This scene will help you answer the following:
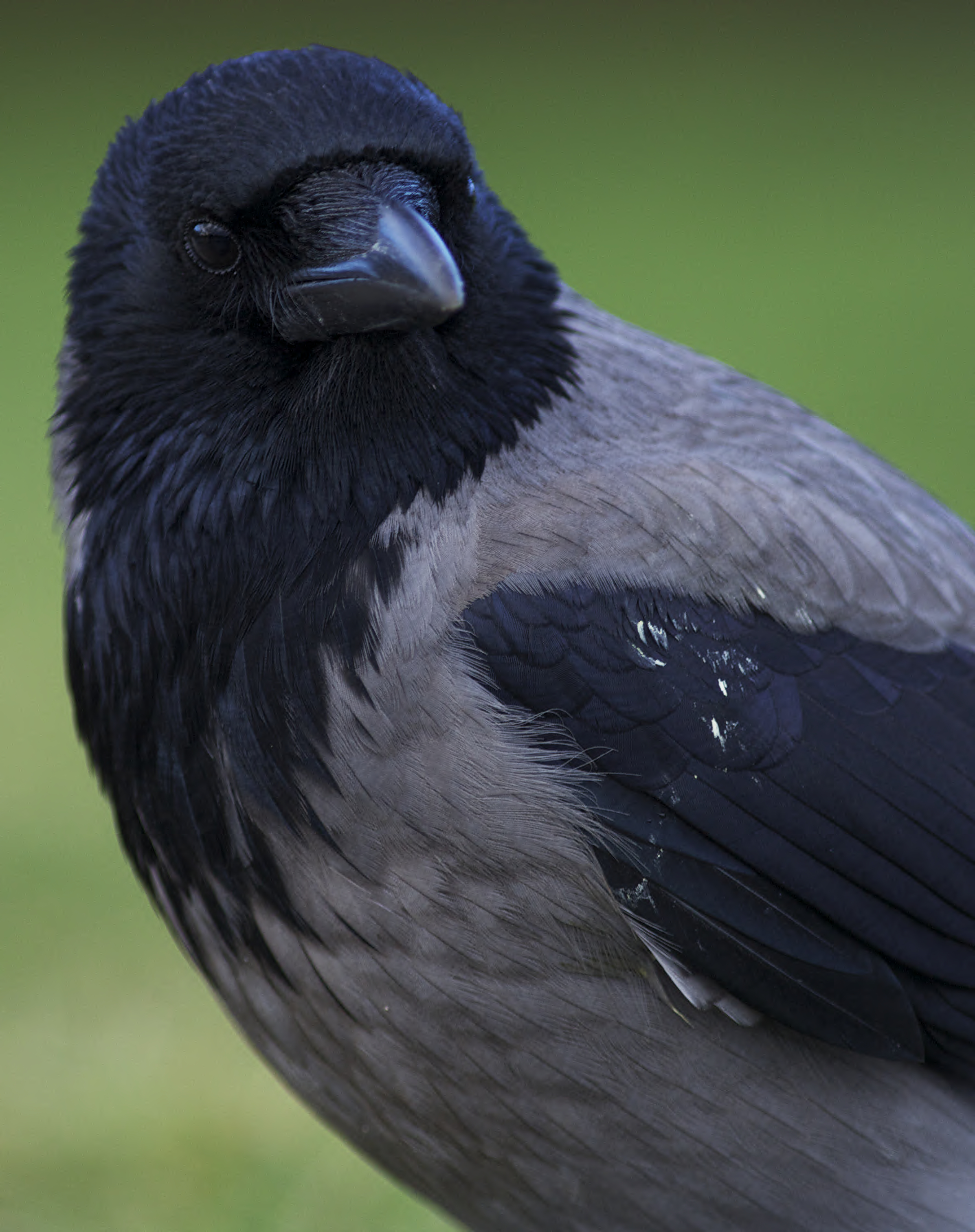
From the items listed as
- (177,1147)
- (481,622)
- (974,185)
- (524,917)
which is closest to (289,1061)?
(524,917)

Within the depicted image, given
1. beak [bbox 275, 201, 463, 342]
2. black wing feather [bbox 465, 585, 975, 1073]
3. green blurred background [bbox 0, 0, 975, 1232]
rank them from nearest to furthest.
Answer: beak [bbox 275, 201, 463, 342] → black wing feather [bbox 465, 585, 975, 1073] → green blurred background [bbox 0, 0, 975, 1232]

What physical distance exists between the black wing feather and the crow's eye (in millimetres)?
696

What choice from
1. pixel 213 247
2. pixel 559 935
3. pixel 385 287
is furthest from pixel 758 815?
pixel 213 247

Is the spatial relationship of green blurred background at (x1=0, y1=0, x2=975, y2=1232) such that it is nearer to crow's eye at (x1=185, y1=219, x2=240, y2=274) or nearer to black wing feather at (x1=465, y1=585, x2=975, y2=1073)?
black wing feather at (x1=465, y1=585, x2=975, y2=1073)

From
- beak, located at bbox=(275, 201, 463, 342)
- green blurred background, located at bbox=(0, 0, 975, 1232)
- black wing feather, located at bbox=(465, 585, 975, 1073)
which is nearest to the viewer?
beak, located at bbox=(275, 201, 463, 342)

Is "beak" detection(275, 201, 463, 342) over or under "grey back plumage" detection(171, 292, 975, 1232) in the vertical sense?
over

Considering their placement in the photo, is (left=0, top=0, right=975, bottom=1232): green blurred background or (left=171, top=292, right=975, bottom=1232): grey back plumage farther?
(left=0, top=0, right=975, bottom=1232): green blurred background

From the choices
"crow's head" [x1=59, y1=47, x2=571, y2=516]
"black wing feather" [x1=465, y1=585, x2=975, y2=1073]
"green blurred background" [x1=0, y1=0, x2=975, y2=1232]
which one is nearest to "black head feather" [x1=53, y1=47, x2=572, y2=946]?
"crow's head" [x1=59, y1=47, x2=571, y2=516]

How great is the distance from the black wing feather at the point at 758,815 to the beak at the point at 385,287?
49cm

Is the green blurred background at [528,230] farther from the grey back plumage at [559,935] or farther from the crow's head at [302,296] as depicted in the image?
the crow's head at [302,296]

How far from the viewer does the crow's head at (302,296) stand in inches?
117

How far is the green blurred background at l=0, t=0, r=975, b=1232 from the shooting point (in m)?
4.86

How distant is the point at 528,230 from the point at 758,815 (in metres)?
10.0

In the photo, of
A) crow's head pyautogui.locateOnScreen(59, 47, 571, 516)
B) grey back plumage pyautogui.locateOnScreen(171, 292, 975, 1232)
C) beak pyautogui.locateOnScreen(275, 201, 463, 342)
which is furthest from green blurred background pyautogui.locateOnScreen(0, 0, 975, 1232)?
beak pyautogui.locateOnScreen(275, 201, 463, 342)
